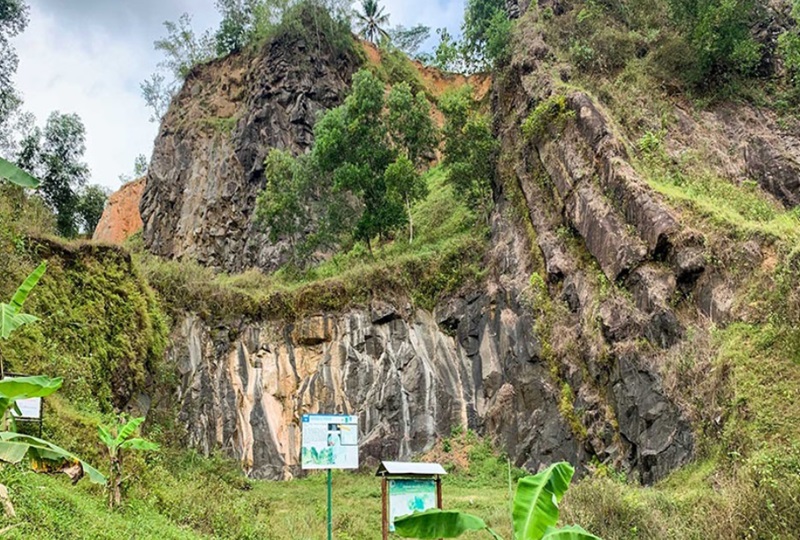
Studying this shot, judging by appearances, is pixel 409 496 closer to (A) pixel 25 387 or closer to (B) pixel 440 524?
(B) pixel 440 524

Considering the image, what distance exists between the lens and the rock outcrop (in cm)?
3928

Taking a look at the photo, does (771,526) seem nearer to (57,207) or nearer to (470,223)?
(470,223)

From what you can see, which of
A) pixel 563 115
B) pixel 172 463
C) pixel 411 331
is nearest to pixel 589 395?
pixel 411 331

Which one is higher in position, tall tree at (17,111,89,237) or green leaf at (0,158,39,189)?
tall tree at (17,111,89,237)

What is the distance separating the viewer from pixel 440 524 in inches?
181

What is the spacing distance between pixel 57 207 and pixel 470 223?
19196 mm

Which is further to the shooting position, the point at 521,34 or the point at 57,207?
the point at 57,207

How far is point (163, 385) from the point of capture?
16062 millimetres

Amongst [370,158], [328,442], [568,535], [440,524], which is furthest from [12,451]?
[370,158]

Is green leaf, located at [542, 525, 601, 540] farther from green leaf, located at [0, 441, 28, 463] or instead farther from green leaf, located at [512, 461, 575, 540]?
green leaf, located at [0, 441, 28, 463]

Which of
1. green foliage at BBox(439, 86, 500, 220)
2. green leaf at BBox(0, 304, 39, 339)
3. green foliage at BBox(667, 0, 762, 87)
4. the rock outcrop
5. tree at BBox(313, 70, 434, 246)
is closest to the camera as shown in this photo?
green leaf at BBox(0, 304, 39, 339)

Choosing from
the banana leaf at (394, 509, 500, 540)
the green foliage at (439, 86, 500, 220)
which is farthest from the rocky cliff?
the banana leaf at (394, 509, 500, 540)

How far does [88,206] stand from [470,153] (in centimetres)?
1984

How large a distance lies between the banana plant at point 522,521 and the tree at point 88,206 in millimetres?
29288
